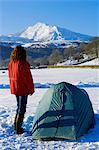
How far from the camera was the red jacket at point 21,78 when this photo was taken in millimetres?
8133

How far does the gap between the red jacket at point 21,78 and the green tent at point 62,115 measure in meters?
0.56

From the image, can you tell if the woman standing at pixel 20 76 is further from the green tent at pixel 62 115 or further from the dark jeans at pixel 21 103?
the green tent at pixel 62 115

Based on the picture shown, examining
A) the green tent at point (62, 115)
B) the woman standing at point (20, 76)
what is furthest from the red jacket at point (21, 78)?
the green tent at point (62, 115)

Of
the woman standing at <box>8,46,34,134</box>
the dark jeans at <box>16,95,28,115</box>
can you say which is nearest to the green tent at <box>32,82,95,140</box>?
the dark jeans at <box>16,95,28,115</box>

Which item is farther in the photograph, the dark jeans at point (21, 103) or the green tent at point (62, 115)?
the dark jeans at point (21, 103)

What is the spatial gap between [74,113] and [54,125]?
483mm

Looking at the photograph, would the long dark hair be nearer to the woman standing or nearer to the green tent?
the woman standing

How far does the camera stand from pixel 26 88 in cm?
818

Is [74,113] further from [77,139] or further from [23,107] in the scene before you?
[23,107]

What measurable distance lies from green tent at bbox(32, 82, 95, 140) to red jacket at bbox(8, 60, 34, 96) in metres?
0.56

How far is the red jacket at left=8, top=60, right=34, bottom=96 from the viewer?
8.13 metres

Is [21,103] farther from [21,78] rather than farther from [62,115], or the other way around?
[62,115]

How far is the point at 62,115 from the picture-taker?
8.09 metres

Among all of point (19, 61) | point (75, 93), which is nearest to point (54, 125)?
point (75, 93)
